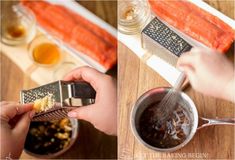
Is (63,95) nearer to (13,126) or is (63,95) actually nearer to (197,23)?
(13,126)

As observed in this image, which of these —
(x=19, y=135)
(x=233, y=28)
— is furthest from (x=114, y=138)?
(x=233, y=28)

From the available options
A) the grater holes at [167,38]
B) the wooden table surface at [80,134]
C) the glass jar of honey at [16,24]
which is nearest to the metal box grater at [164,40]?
the grater holes at [167,38]

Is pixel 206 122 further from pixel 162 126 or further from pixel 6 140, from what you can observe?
pixel 6 140

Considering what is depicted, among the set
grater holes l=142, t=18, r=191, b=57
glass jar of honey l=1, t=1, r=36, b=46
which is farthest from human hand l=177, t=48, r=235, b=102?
glass jar of honey l=1, t=1, r=36, b=46

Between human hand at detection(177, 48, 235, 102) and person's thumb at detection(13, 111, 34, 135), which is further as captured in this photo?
person's thumb at detection(13, 111, 34, 135)

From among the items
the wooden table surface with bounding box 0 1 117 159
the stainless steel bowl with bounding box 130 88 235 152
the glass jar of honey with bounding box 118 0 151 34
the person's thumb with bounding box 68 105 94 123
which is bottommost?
the wooden table surface with bounding box 0 1 117 159

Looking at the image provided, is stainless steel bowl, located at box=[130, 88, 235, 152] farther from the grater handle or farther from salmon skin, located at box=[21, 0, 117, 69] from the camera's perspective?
salmon skin, located at box=[21, 0, 117, 69]
